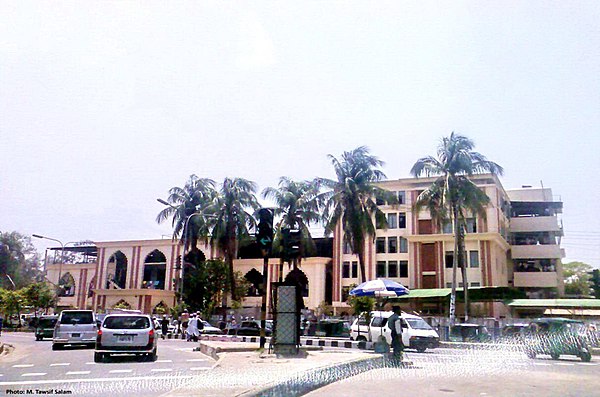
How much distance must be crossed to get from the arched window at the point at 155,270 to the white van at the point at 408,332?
38836mm

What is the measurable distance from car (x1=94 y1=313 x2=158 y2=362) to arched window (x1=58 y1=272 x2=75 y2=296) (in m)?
52.8

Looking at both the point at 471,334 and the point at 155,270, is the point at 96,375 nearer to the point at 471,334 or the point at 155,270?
the point at 471,334

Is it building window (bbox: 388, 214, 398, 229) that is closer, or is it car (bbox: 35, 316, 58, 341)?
car (bbox: 35, 316, 58, 341)

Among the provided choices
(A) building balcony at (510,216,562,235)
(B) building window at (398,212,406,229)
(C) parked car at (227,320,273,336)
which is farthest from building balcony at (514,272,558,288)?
(C) parked car at (227,320,273,336)

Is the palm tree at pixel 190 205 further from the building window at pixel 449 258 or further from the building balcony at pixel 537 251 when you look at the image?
the building balcony at pixel 537 251

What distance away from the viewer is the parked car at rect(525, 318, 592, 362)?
19.7 meters

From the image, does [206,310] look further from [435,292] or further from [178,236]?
[435,292]

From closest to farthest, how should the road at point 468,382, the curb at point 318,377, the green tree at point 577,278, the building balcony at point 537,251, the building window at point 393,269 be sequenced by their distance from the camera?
the curb at point 318,377 < the road at point 468,382 < the building balcony at point 537,251 < the building window at point 393,269 < the green tree at point 577,278

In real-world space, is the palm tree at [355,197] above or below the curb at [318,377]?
above

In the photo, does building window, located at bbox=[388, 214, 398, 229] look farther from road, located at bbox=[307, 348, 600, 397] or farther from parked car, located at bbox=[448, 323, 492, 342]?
road, located at bbox=[307, 348, 600, 397]

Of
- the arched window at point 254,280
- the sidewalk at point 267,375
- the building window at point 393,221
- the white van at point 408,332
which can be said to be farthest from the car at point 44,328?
the building window at point 393,221

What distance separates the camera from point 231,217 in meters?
47.4

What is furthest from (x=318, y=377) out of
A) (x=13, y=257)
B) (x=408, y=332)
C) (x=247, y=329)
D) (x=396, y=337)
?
(x=13, y=257)

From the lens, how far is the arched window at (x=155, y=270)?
60125 millimetres
